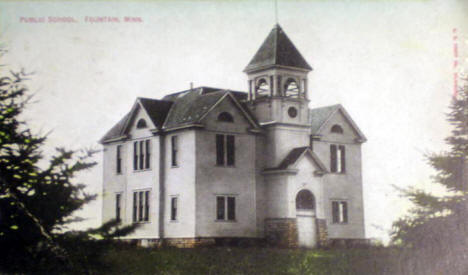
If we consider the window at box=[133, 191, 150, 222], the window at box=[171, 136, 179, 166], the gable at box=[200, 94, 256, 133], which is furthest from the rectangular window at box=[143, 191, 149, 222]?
the gable at box=[200, 94, 256, 133]

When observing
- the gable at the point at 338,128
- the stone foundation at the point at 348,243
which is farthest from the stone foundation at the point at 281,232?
the gable at the point at 338,128

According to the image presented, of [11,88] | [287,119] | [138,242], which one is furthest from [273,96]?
[11,88]

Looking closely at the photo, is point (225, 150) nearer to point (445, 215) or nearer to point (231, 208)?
point (231, 208)

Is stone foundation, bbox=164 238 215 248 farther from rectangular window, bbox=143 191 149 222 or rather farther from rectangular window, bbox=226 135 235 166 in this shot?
rectangular window, bbox=226 135 235 166

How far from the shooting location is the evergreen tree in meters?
12.0

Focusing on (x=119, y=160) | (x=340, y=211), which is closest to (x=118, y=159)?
(x=119, y=160)

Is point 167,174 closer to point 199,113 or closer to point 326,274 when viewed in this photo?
point 199,113

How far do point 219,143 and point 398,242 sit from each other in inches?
229

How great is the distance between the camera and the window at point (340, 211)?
18844 millimetres

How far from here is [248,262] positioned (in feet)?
42.1

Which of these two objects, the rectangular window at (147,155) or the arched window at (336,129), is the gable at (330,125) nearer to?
the arched window at (336,129)

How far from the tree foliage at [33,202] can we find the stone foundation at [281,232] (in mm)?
10319

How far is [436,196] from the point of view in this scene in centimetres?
1246

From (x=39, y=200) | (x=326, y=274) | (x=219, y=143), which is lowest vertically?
(x=326, y=274)
